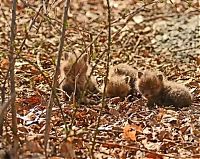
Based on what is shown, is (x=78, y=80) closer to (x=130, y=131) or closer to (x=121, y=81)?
(x=121, y=81)

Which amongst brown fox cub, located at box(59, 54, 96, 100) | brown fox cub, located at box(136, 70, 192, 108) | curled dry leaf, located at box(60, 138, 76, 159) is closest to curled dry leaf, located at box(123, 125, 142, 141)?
curled dry leaf, located at box(60, 138, 76, 159)

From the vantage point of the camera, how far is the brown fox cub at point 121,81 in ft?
20.1

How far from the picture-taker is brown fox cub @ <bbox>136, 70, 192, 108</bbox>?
586cm

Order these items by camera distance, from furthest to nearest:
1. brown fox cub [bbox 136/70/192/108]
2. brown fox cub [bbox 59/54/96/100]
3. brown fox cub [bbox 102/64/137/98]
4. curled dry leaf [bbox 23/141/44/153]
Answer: brown fox cub [bbox 102/64/137/98] → brown fox cub [bbox 59/54/96/100] → brown fox cub [bbox 136/70/192/108] → curled dry leaf [bbox 23/141/44/153]

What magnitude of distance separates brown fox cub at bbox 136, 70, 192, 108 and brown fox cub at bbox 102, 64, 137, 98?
12cm

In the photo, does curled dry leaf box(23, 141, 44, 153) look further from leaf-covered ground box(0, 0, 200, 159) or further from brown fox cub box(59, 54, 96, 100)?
brown fox cub box(59, 54, 96, 100)

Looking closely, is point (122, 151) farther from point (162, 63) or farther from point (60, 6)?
point (60, 6)

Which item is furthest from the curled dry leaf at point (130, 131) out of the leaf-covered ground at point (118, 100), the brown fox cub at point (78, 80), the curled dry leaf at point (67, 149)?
the brown fox cub at point (78, 80)

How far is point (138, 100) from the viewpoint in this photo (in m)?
6.11

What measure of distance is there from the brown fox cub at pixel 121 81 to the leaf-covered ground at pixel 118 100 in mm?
135

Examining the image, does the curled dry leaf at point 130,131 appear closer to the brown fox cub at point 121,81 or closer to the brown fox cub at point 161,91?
the brown fox cub at point 161,91

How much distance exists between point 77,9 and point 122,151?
7195mm

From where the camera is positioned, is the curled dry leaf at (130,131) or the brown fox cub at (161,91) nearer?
the curled dry leaf at (130,131)

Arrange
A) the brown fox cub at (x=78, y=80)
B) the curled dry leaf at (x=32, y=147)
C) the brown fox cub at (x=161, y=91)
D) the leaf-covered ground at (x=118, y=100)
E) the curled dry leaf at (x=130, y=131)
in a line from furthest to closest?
the brown fox cub at (x=78, y=80) < the brown fox cub at (x=161, y=91) < the curled dry leaf at (x=130, y=131) < the leaf-covered ground at (x=118, y=100) < the curled dry leaf at (x=32, y=147)
